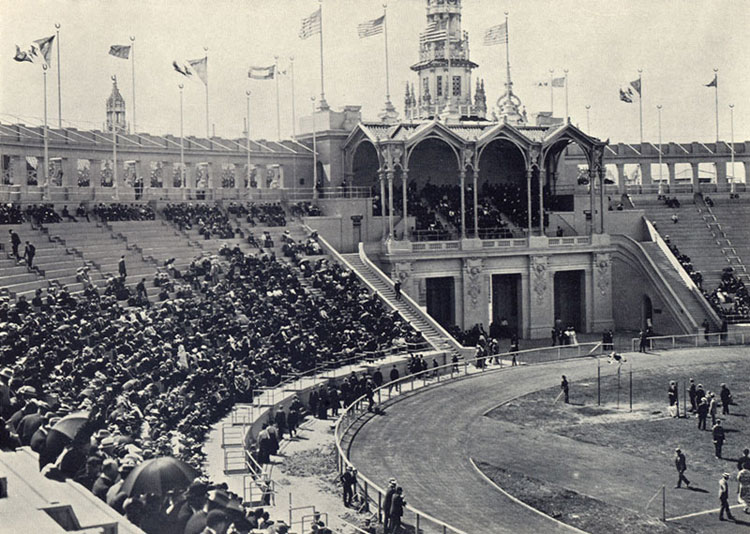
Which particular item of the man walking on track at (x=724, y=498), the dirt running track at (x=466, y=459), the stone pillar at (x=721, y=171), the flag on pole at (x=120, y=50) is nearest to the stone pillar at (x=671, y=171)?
the stone pillar at (x=721, y=171)

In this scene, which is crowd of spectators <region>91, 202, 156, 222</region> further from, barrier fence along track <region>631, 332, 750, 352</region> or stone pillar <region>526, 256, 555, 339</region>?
barrier fence along track <region>631, 332, 750, 352</region>

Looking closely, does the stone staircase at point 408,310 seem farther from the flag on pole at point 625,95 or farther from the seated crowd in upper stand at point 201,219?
the flag on pole at point 625,95

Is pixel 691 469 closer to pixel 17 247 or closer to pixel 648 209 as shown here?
pixel 17 247

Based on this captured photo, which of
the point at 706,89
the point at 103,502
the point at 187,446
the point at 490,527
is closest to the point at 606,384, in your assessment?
the point at 490,527

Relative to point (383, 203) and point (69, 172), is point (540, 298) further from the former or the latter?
point (69, 172)

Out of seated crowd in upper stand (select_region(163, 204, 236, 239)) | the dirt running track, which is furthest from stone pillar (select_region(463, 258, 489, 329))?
the dirt running track

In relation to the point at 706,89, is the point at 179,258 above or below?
below

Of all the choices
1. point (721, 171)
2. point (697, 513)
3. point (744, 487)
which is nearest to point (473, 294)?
point (721, 171)
